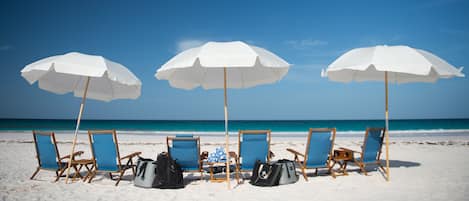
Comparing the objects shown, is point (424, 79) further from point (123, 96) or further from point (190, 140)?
point (123, 96)

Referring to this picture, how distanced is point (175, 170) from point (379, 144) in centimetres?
349

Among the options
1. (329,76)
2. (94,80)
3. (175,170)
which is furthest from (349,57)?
(94,80)

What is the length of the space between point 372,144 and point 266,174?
2002 mm

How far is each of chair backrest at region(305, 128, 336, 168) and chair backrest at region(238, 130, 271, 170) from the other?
0.68 metres

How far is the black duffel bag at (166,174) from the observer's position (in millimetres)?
4891

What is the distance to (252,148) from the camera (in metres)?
5.26

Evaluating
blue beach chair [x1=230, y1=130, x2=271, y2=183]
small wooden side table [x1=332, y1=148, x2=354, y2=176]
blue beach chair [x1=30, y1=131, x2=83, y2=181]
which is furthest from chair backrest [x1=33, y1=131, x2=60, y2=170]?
small wooden side table [x1=332, y1=148, x2=354, y2=176]

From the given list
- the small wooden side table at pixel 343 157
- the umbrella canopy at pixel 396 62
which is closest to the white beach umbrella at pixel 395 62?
the umbrella canopy at pixel 396 62

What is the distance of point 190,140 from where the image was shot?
5.05 meters

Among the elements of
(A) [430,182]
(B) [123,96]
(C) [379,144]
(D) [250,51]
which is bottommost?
(A) [430,182]

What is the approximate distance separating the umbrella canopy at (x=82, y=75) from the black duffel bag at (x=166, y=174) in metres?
1.44

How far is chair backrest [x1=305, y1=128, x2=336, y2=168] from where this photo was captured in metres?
5.31

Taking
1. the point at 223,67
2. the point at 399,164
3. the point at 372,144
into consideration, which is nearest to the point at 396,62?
the point at 372,144

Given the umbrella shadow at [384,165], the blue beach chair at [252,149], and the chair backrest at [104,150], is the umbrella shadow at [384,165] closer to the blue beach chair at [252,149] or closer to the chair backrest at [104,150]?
the blue beach chair at [252,149]
